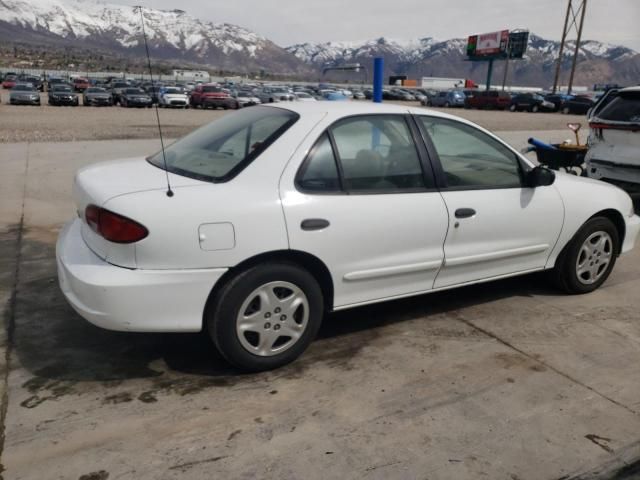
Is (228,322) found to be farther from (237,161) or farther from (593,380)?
(593,380)

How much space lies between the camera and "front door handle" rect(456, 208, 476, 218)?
3.70 meters

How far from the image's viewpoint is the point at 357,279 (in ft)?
11.3

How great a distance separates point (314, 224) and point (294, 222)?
0.41 ft

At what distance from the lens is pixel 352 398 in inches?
121

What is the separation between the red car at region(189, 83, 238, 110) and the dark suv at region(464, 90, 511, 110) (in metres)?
18.2

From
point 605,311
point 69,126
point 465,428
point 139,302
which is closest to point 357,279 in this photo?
point 465,428

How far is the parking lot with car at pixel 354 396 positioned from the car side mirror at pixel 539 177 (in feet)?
3.21

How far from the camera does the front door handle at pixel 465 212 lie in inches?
146

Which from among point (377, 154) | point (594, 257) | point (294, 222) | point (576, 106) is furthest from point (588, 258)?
point (576, 106)

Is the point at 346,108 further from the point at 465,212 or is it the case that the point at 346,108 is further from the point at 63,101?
the point at 63,101

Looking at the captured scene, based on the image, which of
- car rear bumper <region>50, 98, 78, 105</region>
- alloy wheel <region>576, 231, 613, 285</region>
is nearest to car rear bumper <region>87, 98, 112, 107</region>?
car rear bumper <region>50, 98, 78, 105</region>

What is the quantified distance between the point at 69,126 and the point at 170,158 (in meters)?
17.1

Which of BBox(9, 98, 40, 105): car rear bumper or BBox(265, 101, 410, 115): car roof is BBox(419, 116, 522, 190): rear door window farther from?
BBox(9, 98, 40, 105): car rear bumper

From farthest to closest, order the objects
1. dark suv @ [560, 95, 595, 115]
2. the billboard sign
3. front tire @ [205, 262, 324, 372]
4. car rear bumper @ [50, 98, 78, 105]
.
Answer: the billboard sign → dark suv @ [560, 95, 595, 115] → car rear bumper @ [50, 98, 78, 105] → front tire @ [205, 262, 324, 372]
